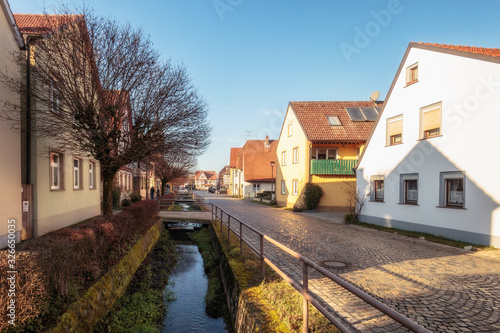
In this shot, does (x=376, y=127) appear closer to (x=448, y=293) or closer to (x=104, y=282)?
(x=448, y=293)

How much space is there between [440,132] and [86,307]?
1230cm

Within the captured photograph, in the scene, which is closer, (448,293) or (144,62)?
(448,293)

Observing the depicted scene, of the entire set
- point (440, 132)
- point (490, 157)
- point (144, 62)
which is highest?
→ point (144, 62)

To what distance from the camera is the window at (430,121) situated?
1158 cm

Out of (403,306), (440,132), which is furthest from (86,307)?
(440,132)

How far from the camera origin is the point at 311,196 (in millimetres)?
22609

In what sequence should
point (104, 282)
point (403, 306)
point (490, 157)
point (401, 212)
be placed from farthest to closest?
1. point (401, 212)
2. point (490, 157)
3. point (104, 282)
4. point (403, 306)

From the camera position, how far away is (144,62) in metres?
10.1

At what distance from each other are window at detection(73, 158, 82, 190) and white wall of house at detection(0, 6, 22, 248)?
472cm

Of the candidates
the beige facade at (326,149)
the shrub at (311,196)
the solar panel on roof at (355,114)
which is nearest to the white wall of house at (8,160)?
the shrub at (311,196)

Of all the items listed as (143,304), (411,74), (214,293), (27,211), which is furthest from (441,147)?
(27,211)

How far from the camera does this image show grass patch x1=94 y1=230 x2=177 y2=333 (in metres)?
5.81

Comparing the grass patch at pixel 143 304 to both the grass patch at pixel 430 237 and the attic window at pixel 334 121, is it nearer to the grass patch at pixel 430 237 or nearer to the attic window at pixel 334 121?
the grass patch at pixel 430 237

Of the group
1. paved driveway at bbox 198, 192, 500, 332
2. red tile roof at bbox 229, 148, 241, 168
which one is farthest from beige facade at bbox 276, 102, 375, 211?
red tile roof at bbox 229, 148, 241, 168
